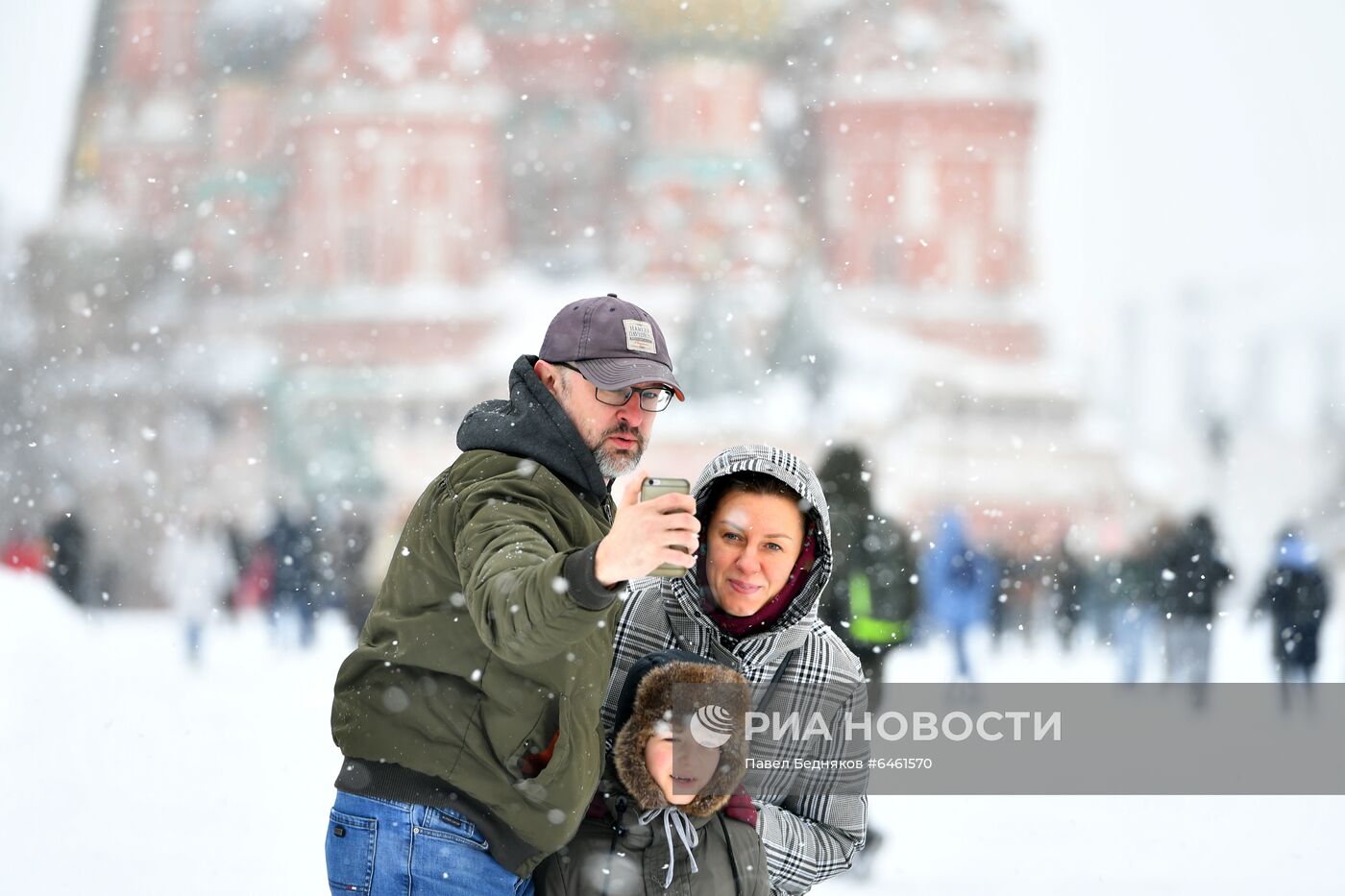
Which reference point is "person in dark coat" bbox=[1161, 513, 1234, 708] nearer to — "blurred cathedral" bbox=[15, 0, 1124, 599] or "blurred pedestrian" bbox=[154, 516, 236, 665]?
"blurred pedestrian" bbox=[154, 516, 236, 665]

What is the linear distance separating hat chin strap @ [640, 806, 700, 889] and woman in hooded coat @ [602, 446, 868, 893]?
27cm

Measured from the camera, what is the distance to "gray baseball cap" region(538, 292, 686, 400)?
222 cm

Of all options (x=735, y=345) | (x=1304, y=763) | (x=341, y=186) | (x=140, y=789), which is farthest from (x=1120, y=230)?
(x=140, y=789)

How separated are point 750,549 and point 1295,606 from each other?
8.63 meters

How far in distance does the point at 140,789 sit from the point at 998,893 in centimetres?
410

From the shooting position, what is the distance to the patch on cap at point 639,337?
2.26m

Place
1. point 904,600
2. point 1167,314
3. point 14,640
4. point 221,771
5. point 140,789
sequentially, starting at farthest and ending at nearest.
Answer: point 1167,314 → point 14,640 → point 221,771 → point 140,789 → point 904,600

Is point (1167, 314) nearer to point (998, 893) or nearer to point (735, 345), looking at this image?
point (735, 345)

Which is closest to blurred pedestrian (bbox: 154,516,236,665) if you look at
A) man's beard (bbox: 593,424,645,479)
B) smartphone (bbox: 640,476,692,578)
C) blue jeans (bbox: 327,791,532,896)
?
blue jeans (bbox: 327,791,532,896)

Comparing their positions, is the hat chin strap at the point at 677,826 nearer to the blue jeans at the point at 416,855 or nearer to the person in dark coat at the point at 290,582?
the blue jeans at the point at 416,855

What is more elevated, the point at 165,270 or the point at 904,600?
the point at 165,270

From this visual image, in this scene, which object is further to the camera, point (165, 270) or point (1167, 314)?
point (1167, 314)

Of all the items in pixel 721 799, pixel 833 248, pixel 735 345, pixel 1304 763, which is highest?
pixel 833 248

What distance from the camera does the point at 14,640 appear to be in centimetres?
1002
